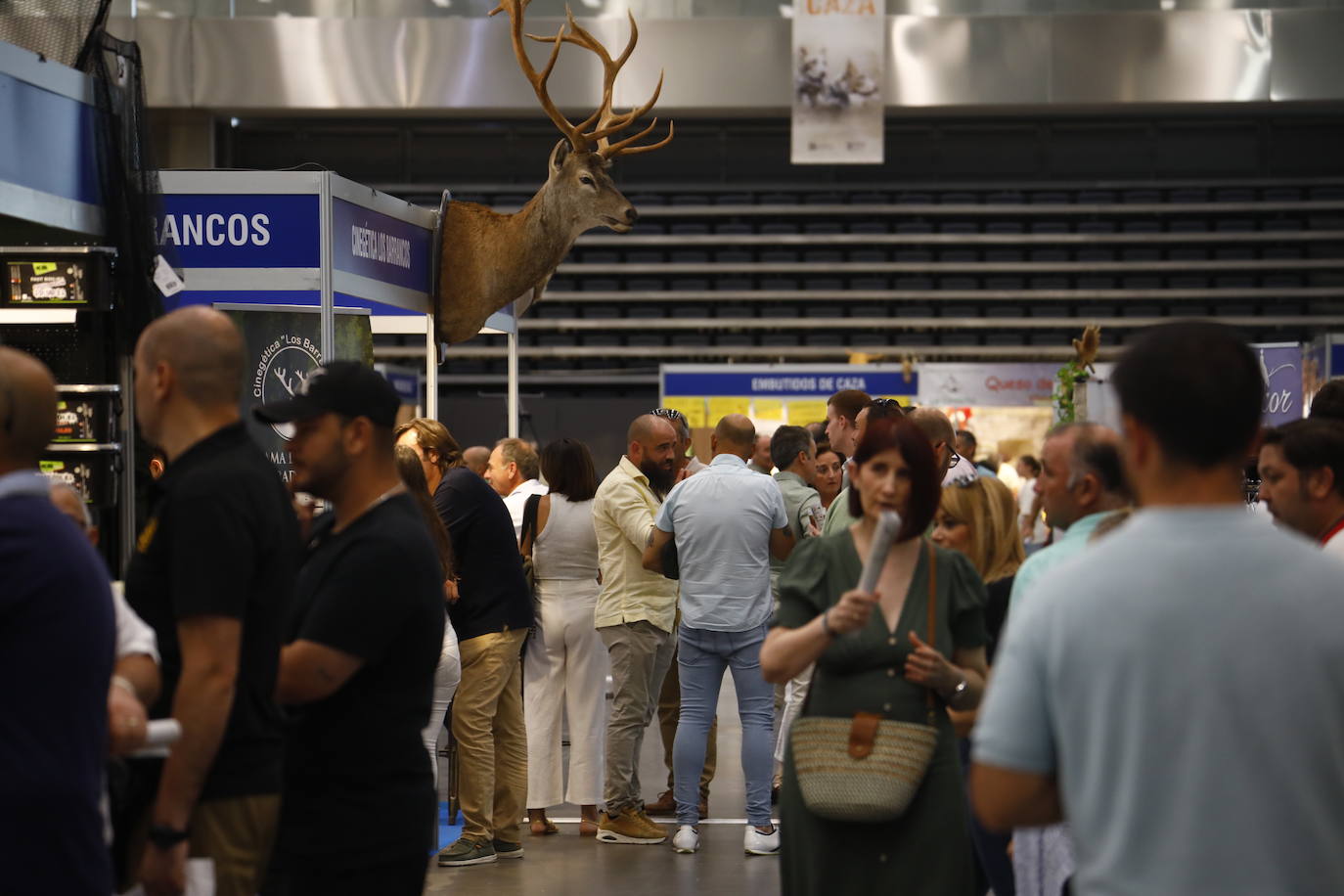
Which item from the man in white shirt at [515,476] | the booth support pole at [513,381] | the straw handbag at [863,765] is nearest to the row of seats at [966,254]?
the booth support pole at [513,381]

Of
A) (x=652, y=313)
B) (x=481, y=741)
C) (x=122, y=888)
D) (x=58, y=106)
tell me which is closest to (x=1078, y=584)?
(x=122, y=888)

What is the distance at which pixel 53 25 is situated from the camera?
5027mm

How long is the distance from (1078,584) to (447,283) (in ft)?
16.8

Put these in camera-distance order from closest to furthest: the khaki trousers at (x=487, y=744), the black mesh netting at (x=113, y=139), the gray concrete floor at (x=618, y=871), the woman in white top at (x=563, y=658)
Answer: the gray concrete floor at (x=618, y=871)
the black mesh netting at (x=113, y=139)
the khaki trousers at (x=487, y=744)
the woman in white top at (x=563, y=658)

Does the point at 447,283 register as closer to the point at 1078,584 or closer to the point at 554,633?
the point at 554,633

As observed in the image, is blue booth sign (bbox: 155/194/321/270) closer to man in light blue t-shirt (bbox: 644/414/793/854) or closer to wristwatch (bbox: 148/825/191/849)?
man in light blue t-shirt (bbox: 644/414/793/854)

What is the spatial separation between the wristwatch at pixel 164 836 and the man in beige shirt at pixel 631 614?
3537 mm

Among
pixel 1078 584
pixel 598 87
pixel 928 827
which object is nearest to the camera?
pixel 1078 584

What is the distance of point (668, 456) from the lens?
5.77 meters

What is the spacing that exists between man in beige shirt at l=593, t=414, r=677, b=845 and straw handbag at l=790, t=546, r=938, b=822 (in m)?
3.04

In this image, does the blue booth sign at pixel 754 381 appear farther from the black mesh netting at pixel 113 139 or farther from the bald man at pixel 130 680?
the bald man at pixel 130 680

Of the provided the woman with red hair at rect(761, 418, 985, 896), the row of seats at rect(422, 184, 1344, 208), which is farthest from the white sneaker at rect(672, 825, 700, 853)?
the row of seats at rect(422, 184, 1344, 208)

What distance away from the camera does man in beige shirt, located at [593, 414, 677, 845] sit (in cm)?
553

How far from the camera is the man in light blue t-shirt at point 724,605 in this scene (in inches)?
204
